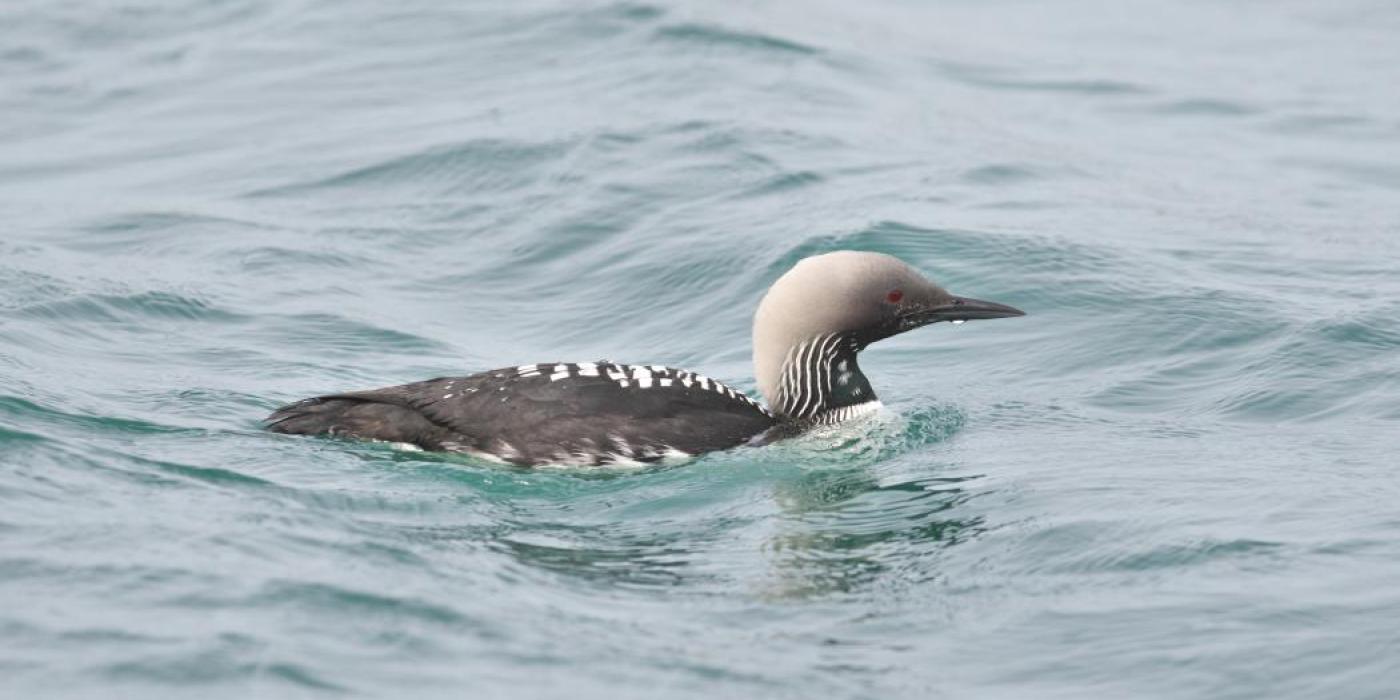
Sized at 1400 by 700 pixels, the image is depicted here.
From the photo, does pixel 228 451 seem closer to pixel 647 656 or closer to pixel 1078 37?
pixel 647 656

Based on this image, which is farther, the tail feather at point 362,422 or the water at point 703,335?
the tail feather at point 362,422

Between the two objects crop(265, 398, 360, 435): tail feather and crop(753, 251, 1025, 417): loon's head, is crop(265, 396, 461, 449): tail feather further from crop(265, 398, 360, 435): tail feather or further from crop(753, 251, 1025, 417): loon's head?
crop(753, 251, 1025, 417): loon's head

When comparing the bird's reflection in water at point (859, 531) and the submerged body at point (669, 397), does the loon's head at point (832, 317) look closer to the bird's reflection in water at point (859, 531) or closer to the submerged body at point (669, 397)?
the submerged body at point (669, 397)

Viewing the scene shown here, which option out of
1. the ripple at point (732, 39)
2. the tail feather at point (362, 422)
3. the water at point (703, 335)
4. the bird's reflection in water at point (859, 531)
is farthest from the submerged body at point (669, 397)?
the ripple at point (732, 39)

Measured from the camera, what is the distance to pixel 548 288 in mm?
13695

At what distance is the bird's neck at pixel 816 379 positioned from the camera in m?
9.96

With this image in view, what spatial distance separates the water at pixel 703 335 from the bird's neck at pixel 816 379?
0.22 m

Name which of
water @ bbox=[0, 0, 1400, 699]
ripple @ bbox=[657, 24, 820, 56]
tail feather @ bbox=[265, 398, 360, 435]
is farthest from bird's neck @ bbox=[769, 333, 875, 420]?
ripple @ bbox=[657, 24, 820, 56]

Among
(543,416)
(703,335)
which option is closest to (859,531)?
(543,416)

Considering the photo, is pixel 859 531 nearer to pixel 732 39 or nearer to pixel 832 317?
pixel 832 317

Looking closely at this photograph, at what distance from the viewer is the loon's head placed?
9805 millimetres

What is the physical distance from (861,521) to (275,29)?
43.1ft

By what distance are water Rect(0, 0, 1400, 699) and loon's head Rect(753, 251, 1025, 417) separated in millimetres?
301

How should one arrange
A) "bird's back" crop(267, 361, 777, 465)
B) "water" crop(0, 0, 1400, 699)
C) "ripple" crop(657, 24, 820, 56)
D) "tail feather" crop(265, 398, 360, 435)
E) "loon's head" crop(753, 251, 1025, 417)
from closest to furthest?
"water" crop(0, 0, 1400, 699)
"bird's back" crop(267, 361, 777, 465)
"tail feather" crop(265, 398, 360, 435)
"loon's head" crop(753, 251, 1025, 417)
"ripple" crop(657, 24, 820, 56)
